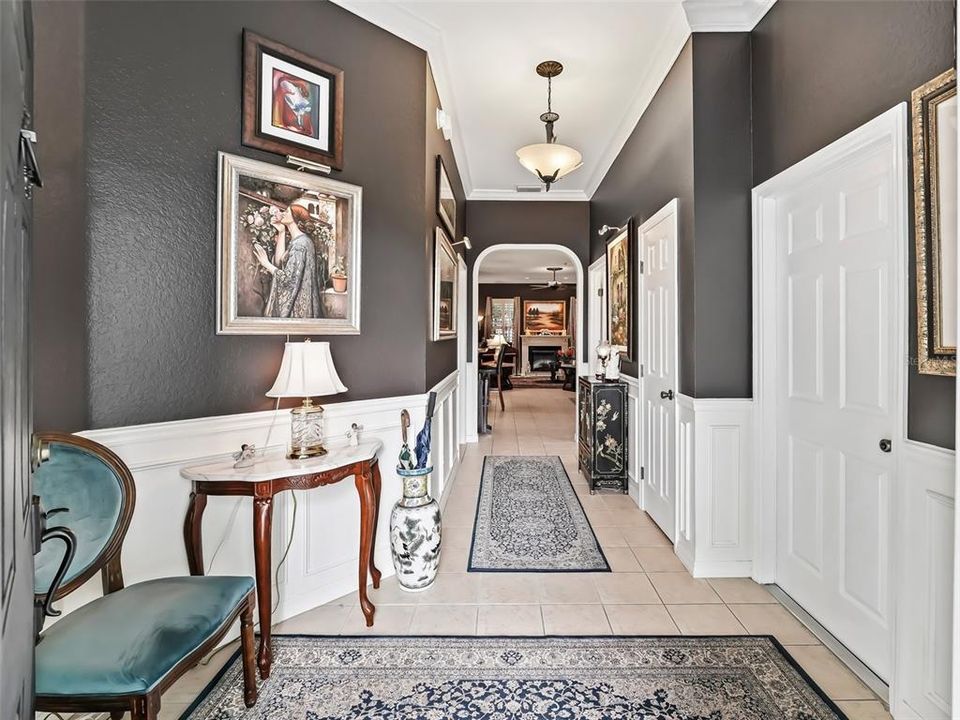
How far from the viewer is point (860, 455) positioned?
2.00 m

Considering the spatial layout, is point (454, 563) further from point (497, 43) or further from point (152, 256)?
point (497, 43)

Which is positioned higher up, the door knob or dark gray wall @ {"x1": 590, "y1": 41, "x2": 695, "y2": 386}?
dark gray wall @ {"x1": 590, "y1": 41, "x2": 695, "y2": 386}

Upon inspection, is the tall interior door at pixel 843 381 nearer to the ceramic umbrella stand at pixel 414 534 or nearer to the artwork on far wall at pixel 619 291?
the artwork on far wall at pixel 619 291

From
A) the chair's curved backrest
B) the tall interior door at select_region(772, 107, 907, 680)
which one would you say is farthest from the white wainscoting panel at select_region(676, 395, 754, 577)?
the chair's curved backrest

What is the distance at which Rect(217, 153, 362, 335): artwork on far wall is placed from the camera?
84.0 inches

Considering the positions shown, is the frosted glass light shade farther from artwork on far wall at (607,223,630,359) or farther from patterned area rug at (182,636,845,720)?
patterned area rug at (182,636,845,720)

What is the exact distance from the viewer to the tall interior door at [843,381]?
184 centimetres

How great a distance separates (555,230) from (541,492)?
3.29 m

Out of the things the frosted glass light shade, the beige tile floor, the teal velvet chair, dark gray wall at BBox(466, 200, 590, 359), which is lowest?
the beige tile floor

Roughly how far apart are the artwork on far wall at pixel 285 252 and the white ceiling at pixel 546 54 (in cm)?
105

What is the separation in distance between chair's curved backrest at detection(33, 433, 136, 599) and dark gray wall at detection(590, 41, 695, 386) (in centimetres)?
264

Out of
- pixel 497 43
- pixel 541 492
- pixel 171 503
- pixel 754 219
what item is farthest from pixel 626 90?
pixel 171 503


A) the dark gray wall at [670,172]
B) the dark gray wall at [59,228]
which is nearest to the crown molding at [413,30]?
the dark gray wall at [59,228]

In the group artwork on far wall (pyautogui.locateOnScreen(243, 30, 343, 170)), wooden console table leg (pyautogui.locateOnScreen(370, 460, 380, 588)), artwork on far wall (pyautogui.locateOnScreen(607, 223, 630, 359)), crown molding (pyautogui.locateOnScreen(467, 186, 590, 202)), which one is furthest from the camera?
crown molding (pyautogui.locateOnScreen(467, 186, 590, 202))
